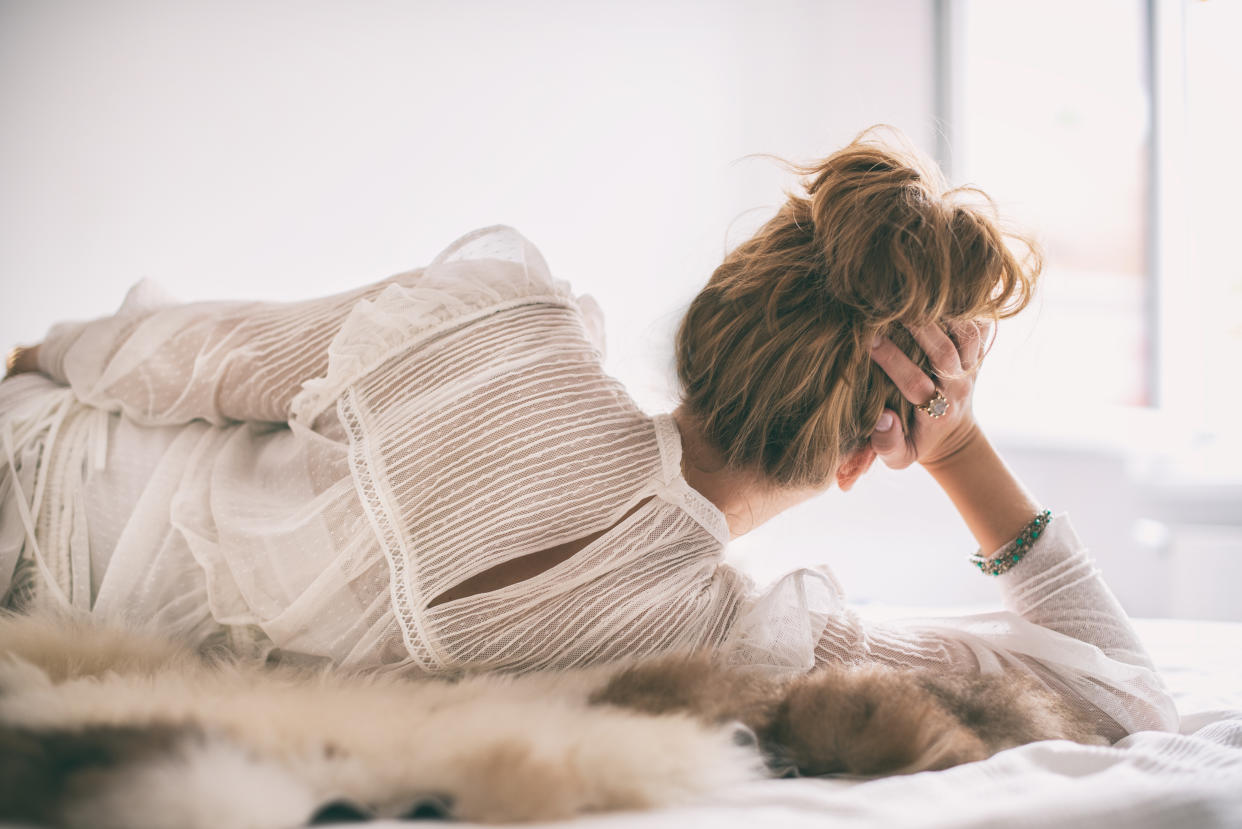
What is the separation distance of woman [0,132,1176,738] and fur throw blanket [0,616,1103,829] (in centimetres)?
6

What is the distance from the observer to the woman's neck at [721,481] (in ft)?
2.82

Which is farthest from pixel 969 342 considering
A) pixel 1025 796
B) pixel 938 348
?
pixel 1025 796

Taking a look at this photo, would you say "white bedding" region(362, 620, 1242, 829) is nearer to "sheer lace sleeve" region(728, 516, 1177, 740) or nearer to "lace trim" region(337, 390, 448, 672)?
"sheer lace sleeve" region(728, 516, 1177, 740)

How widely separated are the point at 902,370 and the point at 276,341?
0.64 meters

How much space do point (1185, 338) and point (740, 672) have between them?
6.51ft

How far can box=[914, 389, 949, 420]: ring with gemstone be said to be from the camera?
0.90 meters

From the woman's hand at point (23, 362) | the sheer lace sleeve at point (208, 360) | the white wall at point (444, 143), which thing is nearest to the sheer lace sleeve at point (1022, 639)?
the sheer lace sleeve at point (208, 360)

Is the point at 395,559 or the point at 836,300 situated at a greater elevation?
the point at 836,300

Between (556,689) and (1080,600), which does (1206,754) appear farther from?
(556,689)

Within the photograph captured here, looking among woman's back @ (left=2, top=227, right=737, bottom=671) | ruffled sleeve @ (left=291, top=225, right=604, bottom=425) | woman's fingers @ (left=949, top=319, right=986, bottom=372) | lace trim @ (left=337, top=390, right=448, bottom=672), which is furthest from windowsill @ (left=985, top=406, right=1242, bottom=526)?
lace trim @ (left=337, top=390, right=448, bottom=672)

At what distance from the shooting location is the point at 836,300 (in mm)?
822

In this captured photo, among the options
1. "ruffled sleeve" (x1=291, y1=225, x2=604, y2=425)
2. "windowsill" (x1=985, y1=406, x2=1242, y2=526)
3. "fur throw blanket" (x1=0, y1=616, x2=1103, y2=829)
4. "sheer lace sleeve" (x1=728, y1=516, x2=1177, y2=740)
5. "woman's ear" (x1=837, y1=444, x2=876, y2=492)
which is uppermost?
"ruffled sleeve" (x1=291, y1=225, x2=604, y2=425)

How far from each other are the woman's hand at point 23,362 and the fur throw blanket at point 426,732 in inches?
17.0

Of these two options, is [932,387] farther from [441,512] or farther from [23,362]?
[23,362]
